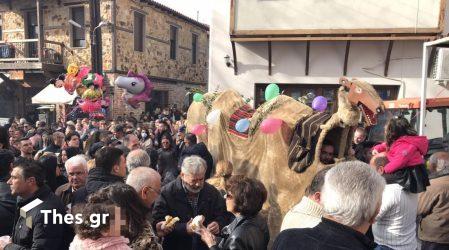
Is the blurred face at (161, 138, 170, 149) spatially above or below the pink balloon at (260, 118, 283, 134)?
below

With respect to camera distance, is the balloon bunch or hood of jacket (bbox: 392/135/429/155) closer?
hood of jacket (bbox: 392/135/429/155)

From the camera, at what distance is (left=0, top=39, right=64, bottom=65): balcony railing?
15.1 meters

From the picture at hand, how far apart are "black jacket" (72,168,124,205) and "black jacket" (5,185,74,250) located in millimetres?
394

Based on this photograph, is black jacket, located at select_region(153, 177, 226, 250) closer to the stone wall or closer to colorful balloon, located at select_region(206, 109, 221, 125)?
colorful balloon, located at select_region(206, 109, 221, 125)

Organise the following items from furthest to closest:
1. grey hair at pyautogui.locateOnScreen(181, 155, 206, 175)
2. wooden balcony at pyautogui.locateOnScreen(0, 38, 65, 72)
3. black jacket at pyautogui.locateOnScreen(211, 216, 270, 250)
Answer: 1. wooden balcony at pyautogui.locateOnScreen(0, 38, 65, 72)
2. grey hair at pyautogui.locateOnScreen(181, 155, 206, 175)
3. black jacket at pyautogui.locateOnScreen(211, 216, 270, 250)

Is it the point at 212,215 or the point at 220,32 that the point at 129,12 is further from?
the point at 212,215

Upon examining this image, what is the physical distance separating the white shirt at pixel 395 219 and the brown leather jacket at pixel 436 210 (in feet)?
2.53

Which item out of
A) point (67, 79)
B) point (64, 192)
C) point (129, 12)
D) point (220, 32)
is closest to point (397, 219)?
point (64, 192)

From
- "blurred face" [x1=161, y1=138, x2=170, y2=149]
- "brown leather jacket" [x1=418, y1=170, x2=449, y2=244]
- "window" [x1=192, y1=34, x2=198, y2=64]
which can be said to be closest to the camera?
"brown leather jacket" [x1=418, y1=170, x2=449, y2=244]

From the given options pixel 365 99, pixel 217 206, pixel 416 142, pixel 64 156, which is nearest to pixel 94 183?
pixel 217 206

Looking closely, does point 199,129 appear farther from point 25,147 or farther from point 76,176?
point 76,176

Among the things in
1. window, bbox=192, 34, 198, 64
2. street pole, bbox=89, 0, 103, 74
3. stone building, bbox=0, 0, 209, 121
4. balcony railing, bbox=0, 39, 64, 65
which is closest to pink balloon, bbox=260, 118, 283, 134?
street pole, bbox=89, 0, 103, 74

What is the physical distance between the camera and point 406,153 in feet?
10.2

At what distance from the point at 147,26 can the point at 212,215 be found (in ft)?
46.8
